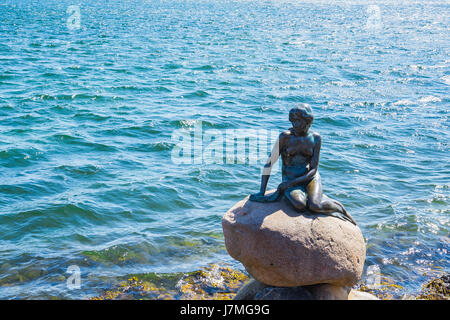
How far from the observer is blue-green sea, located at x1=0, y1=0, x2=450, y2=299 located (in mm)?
13844

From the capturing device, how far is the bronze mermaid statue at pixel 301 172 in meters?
9.65

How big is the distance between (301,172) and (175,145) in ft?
39.5

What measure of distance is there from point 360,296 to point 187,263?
183 inches

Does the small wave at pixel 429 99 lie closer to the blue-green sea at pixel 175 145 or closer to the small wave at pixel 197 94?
the blue-green sea at pixel 175 145

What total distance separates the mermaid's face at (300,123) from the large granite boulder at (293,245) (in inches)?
59.8

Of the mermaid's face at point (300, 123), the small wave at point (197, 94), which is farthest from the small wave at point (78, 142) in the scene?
the mermaid's face at point (300, 123)

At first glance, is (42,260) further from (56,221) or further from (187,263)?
(187,263)

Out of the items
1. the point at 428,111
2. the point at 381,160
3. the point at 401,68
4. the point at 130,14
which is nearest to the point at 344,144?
the point at 381,160

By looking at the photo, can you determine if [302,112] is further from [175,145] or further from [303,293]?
[175,145]

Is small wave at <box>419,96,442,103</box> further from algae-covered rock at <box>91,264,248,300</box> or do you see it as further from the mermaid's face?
the mermaid's face

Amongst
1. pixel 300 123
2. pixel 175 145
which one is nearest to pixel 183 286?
pixel 300 123

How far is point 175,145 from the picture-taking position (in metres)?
21.7

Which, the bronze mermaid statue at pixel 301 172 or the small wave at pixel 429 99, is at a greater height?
the bronze mermaid statue at pixel 301 172

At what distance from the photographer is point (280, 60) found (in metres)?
40.7
